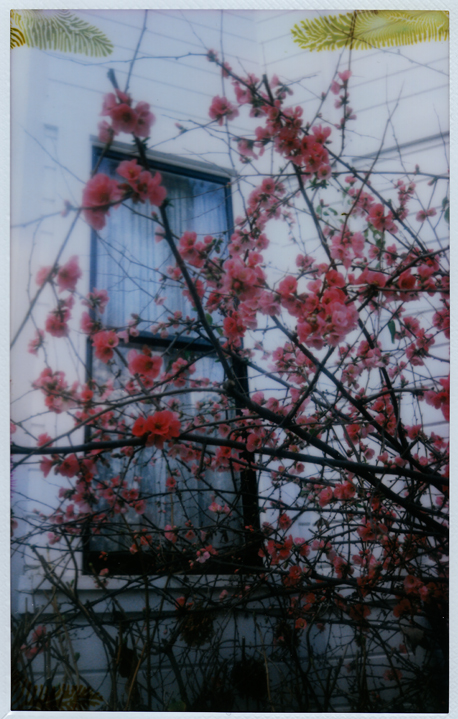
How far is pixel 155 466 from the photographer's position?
4.62 feet

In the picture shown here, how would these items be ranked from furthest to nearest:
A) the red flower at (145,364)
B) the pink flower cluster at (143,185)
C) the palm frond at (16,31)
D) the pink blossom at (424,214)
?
1. the pink blossom at (424,214)
2. the palm frond at (16,31)
3. the red flower at (145,364)
4. the pink flower cluster at (143,185)

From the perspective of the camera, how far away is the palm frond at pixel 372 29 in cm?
128

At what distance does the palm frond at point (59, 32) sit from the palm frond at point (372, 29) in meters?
0.53

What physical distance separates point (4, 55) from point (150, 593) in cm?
147

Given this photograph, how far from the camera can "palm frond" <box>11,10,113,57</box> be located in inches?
49.2

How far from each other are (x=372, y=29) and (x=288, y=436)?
44.1 inches

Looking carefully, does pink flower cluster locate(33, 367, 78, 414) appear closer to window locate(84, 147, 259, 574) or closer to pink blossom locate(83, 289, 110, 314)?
window locate(84, 147, 259, 574)

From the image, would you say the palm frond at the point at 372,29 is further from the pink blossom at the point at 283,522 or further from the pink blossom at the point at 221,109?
the pink blossom at the point at 283,522

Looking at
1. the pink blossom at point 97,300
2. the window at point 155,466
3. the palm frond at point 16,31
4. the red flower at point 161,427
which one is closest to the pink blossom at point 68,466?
the window at point 155,466

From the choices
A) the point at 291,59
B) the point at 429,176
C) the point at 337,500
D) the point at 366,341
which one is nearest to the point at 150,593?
the point at 337,500

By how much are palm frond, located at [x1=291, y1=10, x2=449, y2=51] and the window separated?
0.44 metres

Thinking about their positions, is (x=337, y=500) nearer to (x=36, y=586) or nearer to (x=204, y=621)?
(x=204, y=621)

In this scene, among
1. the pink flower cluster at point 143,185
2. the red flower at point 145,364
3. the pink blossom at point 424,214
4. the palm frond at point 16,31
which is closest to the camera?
the pink flower cluster at point 143,185

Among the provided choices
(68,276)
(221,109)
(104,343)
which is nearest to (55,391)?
(104,343)
